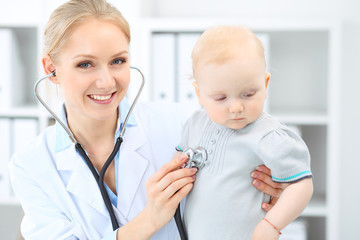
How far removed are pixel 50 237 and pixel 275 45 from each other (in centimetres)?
182

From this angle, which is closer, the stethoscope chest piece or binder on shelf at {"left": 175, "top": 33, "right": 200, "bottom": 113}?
the stethoscope chest piece

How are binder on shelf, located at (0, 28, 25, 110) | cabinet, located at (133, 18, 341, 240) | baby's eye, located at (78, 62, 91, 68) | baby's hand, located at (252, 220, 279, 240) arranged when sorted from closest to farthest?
baby's hand, located at (252, 220, 279, 240), baby's eye, located at (78, 62, 91, 68), cabinet, located at (133, 18, 341, 240), binder on shelf, located at (0, 28, 25, 110)

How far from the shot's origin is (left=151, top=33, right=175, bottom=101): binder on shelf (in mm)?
2258

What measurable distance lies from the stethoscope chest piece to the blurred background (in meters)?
1.15

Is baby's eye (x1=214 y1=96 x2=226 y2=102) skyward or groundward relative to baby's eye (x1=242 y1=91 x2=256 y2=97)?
groundward

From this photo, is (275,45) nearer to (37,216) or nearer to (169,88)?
(169,88)

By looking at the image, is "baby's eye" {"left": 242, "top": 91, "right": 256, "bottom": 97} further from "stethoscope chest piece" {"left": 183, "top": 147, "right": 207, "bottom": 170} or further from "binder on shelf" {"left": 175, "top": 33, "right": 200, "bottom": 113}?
"binder on shelf" {"left": 175, "top": 33, "right": 200, "bottom": 113}

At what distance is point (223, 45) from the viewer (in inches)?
37.8

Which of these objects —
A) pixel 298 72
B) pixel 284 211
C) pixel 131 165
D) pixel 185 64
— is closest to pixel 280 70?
pixel 298 72

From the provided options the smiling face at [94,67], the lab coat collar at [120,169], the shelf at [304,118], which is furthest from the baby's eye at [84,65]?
the shelf at [304,118]

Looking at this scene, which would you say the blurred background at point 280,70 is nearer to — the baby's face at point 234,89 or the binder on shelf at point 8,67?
the binder on shelf at point 8,67

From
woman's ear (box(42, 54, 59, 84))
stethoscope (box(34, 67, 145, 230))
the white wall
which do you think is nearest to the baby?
stethoscope (box(34, 67, 145, 230))

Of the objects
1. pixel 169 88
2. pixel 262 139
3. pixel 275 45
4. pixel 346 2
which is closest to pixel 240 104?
pixel 262 139

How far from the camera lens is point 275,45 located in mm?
2557
